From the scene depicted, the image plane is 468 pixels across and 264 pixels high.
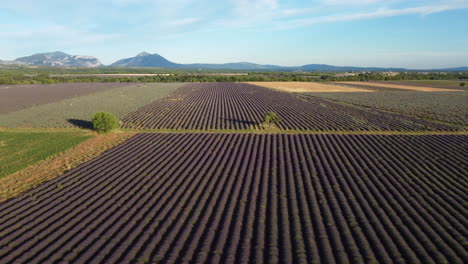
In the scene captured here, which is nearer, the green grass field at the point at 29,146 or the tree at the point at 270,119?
the green grass field at the point at 29,146

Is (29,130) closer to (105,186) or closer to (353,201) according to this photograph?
(105,186)

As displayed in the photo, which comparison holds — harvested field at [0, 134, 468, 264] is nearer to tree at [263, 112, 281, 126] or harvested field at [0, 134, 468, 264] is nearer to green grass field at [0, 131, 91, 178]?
green grass field at [0, 131, 91, 178]

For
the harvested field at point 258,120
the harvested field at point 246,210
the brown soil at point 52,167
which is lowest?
the brown soil at point 52,167

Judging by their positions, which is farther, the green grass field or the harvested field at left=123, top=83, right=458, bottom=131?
the harvested field at left=123, top=83, right=458, bottom=131

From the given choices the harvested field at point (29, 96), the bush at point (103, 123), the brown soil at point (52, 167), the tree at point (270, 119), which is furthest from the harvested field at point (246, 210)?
the harvested field at point (29, 96)

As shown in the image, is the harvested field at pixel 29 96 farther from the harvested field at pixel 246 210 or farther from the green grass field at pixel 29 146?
the harvested field at pixel 246 210

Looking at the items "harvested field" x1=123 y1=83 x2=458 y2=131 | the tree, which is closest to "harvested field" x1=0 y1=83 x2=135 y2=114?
"harvested field" x1=123 y1=83 x2=458 y2=131
